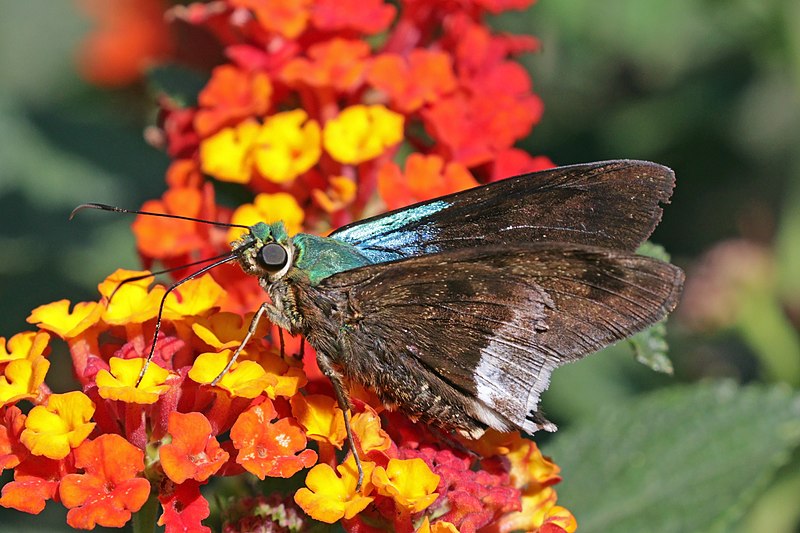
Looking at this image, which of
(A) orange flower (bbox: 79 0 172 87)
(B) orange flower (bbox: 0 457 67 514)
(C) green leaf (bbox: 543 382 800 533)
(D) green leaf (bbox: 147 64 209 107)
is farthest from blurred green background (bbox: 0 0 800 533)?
(B) orange flower (bbox: 0 457 67 514)

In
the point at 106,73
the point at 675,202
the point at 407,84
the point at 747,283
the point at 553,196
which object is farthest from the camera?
the point at 106,73

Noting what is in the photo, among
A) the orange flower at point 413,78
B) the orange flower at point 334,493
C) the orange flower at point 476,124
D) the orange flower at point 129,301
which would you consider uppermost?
the orange flower at point 413,78

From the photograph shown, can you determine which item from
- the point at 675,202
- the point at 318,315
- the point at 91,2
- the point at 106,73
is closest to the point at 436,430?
the point at 318,315

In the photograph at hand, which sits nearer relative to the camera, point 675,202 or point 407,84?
point 407,84

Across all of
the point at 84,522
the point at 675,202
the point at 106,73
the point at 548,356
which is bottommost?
the point at 106,73

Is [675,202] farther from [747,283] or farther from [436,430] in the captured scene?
[436,430]

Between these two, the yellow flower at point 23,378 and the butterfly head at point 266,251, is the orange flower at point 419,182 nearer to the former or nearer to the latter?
the butterfly head at point 266,251

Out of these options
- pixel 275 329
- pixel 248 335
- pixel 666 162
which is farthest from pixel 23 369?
pixel 666 162

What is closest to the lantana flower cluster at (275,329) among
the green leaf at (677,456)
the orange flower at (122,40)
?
the green leaf at (677,456)

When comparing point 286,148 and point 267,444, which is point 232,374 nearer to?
point 267,444
